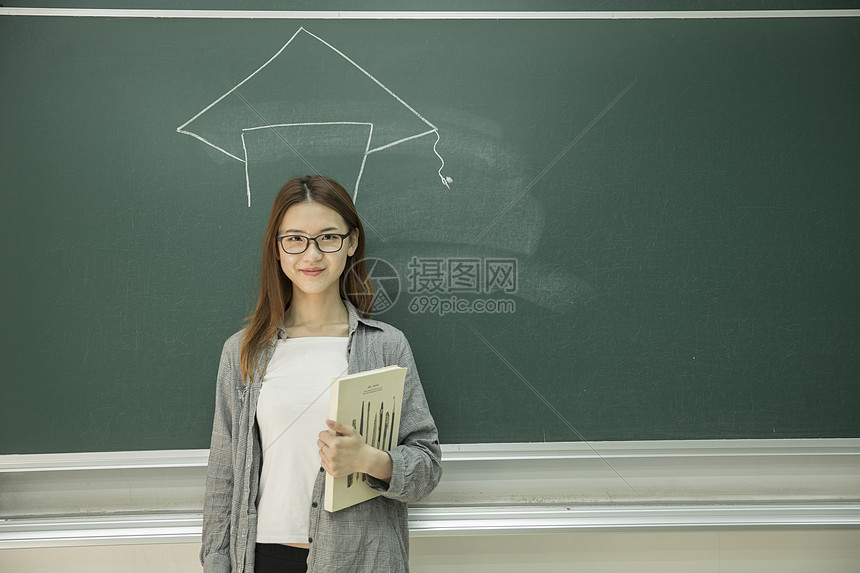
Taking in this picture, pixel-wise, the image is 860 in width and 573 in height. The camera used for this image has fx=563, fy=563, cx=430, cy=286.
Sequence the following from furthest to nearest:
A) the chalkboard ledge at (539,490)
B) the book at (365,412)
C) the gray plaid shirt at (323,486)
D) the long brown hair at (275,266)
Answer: the chalkboard ledge at (539,490), the long brown hair at (275,266), the gray plaid shirt at (323,486), the book at (365,412)

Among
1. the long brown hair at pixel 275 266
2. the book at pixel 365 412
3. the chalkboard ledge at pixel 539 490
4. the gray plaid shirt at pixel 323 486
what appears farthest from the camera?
the chalkboard ledge at pixel 539 490

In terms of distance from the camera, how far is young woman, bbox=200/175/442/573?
1.30 meters

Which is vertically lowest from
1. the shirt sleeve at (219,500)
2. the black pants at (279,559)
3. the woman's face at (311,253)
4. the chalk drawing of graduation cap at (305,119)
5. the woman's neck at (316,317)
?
the black pants at (279,559)

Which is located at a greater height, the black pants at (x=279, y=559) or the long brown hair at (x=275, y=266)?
the long brown hair at (x=275, y=266)

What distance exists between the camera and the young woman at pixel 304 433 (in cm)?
130

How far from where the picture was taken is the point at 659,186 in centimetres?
175

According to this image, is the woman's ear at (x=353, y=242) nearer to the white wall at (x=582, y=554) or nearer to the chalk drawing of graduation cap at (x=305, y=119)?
the chalk drawing of graduation cap at (x=305, y=119)

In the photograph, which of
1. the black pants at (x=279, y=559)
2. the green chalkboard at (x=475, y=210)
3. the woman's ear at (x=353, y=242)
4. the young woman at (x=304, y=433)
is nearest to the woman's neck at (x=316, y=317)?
the young woman at (x=304, y=433)

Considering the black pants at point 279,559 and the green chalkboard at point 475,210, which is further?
the green chalkboard at point 475,210

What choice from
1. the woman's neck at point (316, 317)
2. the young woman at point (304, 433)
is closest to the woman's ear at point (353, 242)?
the young woman at point (304, 433)

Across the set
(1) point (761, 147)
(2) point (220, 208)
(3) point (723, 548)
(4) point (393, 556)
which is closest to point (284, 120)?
(2) point (220, 208)

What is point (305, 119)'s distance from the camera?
5.63ft

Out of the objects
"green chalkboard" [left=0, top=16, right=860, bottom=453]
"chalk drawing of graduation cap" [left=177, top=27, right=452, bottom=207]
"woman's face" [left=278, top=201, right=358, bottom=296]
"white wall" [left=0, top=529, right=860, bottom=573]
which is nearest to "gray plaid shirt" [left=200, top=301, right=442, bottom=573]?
"woman's face" [left=278, top=201, right=358, bottom=296]

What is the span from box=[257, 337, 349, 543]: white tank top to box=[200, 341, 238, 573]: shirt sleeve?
0.28ft
